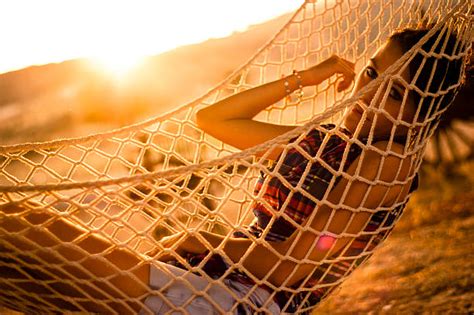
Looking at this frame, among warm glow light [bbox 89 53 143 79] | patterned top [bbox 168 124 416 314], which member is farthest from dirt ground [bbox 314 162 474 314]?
warm glow light [bbox 89 53 143 79]

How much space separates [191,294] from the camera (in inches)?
36.1

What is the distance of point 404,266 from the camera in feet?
6.18

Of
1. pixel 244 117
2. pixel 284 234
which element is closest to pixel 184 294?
pixel 284 234

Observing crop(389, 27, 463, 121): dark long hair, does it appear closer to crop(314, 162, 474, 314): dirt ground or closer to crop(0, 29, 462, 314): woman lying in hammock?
crop(0, 29, 462, 314): woman lying in hammock

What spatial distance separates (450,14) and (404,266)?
1.09m

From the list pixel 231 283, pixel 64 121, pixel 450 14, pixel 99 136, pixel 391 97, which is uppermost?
pixel 450 14

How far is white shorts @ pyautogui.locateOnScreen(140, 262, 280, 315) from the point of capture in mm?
894

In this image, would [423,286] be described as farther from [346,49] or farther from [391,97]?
[391,97]

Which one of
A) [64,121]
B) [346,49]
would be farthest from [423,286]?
[64,121]

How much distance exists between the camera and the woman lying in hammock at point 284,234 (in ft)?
2.81

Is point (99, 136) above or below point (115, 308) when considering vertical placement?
above

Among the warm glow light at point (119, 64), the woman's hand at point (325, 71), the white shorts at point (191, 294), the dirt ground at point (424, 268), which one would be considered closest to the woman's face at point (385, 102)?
the woman's hand at point (325, 71)

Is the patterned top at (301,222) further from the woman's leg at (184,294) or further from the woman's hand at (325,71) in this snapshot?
the woman's hand at (325,71)

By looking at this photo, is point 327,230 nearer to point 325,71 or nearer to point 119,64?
point 325,71
